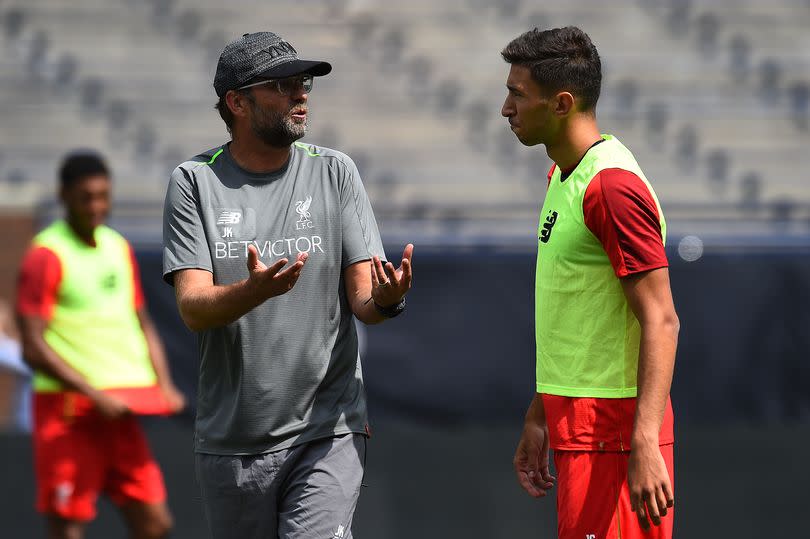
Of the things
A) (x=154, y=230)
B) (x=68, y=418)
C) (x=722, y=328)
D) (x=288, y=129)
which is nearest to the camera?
(x=288, y=129)

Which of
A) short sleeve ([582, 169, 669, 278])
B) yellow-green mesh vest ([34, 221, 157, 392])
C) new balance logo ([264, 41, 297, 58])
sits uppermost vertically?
new balance logo ([264, 41, 297, 58])

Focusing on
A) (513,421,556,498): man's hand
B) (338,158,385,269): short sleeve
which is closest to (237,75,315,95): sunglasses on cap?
(338,158,385,269): short sleeve

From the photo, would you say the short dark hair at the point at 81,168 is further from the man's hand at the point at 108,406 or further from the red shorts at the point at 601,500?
the red shorts at the point at 601,500

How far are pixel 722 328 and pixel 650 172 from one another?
510 cm

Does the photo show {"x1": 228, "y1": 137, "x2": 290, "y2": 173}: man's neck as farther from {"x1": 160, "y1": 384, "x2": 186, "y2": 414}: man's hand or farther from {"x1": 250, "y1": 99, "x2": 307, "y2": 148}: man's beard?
{"x1": 160, "y1": 384, "x2": 186, "y2": 414}: man's hand

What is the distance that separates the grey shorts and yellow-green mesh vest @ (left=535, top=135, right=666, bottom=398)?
697 mm

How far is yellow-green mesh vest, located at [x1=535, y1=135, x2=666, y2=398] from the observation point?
116 inches

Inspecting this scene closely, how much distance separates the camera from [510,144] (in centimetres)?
1108

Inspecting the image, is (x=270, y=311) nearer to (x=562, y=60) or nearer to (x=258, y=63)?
(x=258, y=63)

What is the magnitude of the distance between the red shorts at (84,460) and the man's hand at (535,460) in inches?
95.6

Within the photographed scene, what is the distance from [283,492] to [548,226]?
1064 mm

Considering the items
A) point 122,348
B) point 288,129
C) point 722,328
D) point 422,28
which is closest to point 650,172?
point 422,28

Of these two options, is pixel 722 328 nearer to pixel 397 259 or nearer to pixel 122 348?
pixel 397 259

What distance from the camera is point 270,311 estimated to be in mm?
3230
